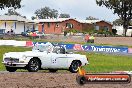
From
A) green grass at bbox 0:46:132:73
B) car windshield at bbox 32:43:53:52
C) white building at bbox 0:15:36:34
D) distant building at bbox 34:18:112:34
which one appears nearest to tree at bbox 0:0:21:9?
green grass at bbox 0:46:132:73

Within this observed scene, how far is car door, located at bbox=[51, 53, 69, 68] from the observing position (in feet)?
77.8

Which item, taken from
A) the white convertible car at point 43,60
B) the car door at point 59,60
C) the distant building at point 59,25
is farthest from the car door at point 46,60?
the distant building at point 59,25

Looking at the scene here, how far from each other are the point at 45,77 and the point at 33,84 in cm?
268

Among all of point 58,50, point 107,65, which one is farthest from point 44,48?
point 107,65

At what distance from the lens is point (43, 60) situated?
23188mm

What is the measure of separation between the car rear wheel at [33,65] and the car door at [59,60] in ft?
3.16

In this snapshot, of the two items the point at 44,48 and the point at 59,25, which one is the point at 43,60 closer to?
the point at 44,48

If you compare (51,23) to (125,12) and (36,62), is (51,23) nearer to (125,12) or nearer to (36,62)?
(125,12)

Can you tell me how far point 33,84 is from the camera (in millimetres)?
16859

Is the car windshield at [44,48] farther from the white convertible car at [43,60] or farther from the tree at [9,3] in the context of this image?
the tree at [9,3]

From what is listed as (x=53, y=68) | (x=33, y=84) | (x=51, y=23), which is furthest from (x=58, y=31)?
(x=33, y=84)

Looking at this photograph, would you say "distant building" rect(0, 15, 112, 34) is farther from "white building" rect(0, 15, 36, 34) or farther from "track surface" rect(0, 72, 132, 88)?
"track surface" rect(0, 72, 132, 88)

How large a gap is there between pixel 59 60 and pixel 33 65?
1.64 m

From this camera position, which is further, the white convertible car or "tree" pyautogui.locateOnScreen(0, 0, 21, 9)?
"tree" pyautogui.locateOnScreen(0, 0, 21, 9)
